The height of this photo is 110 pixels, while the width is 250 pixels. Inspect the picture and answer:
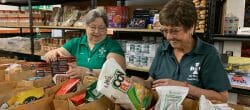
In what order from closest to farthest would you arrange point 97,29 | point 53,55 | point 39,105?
point 39,105 < point 53,55 < point 97,29

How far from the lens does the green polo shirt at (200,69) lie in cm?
136

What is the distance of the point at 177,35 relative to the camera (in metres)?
1.38

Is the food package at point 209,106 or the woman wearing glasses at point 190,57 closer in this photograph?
the food package at point 209,106

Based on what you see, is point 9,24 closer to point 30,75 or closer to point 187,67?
point 30,75

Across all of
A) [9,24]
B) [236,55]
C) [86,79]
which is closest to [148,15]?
[236,55]

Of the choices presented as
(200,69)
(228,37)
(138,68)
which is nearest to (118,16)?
(138,68)

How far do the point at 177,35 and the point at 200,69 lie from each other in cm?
20

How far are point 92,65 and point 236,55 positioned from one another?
50.1 inches

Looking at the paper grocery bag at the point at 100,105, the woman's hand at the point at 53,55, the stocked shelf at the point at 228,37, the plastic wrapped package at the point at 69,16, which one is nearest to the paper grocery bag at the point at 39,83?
the woman's hand at the point at 53,55

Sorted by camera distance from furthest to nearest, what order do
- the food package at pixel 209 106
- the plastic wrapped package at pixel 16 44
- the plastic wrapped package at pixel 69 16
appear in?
the plastic wrapped package at pixel 16 44 → the plastic wrapped package at pixel 69 16 → the food package at pixel 209 106

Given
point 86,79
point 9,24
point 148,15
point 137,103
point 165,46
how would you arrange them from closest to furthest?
1. point 137,103
2. point 86,79
3. point 165,46
4. point 148,15
5. point 9,24

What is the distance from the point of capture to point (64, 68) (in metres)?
1.41

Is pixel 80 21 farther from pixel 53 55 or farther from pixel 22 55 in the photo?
pixel 53 55

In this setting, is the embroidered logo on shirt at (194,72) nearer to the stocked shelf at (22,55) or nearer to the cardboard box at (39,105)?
the cardboard box at (39,105)
